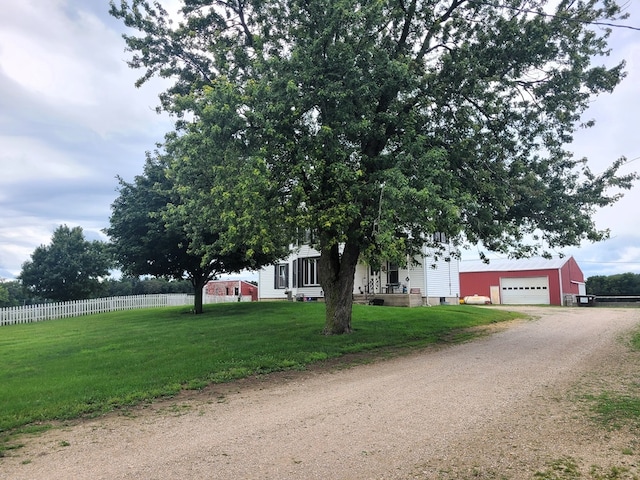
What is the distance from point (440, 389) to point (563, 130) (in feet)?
29.6

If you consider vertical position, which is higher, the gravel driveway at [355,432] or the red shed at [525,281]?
the red shed at [525,281]

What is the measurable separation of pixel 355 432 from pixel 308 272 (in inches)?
966

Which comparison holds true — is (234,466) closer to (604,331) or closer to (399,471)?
(399,471)

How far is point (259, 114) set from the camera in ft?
32.2

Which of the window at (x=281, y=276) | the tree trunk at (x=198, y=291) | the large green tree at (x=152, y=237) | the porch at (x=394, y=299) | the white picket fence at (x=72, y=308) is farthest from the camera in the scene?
the window at (x=281, y=276)

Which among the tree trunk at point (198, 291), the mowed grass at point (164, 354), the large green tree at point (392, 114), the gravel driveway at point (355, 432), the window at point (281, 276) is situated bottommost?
the gravel driveway at point (355, 432)

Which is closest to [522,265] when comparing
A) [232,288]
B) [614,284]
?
[614,284]

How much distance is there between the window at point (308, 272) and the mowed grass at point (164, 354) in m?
11.0

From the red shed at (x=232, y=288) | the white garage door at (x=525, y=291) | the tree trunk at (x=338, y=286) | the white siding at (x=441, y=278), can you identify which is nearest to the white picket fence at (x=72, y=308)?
the red shed at (x=232, y=288)

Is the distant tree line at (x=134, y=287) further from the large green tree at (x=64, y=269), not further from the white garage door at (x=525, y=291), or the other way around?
the white garage door at (x=525, y=291)

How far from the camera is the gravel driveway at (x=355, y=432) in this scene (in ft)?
14.5

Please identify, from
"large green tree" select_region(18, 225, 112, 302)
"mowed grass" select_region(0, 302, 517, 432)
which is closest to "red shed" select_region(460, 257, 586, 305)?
"mowed grass" select_region(0, 302, 517, 432)

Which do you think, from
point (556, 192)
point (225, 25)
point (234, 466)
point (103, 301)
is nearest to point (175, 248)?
point (225, 25)

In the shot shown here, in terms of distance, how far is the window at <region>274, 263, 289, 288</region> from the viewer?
32312 millimetres
